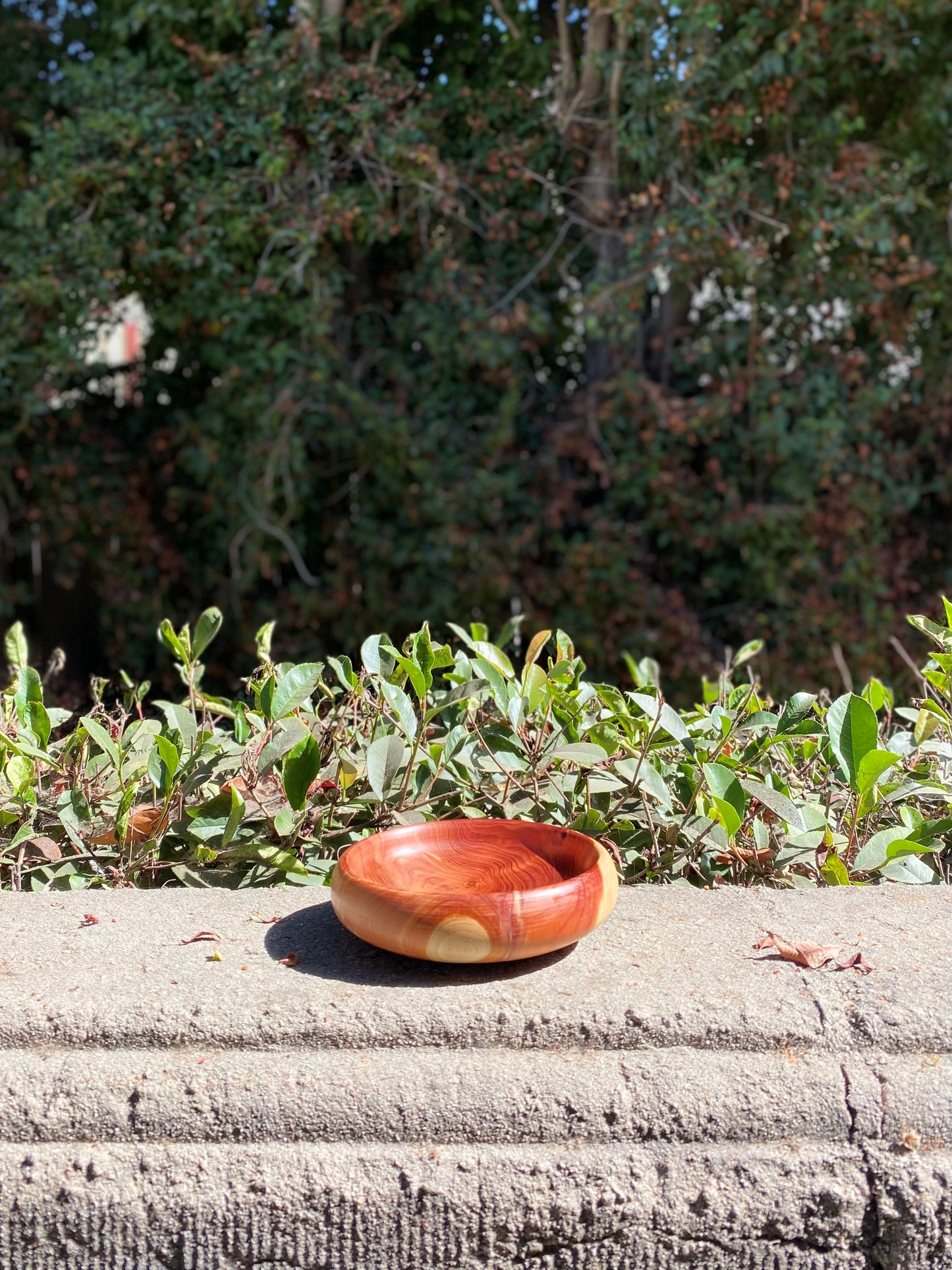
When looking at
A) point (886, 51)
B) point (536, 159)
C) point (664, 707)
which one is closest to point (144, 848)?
point (664, 707)

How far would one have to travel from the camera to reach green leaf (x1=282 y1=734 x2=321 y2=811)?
146cm

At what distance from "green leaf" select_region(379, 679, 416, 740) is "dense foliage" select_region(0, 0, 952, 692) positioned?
3.33 metres

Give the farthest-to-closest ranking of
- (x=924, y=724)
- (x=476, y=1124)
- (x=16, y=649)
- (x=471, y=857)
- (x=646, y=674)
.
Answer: (x=646, y=674)
(x=16, y=649)
(x=924, y=724)
(x=471, y=857)
(x=476, y=1124)

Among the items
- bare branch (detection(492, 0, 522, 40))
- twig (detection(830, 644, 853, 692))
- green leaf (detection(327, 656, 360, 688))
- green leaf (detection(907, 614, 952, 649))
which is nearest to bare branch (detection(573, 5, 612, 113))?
bare branch (detection(492, 0, 522, 40))

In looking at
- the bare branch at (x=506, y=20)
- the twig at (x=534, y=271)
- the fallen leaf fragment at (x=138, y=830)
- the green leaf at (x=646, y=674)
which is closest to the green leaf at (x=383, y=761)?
the fallen leaf fragment at (x=138, y=830)

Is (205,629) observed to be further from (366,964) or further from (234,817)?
(366,964)

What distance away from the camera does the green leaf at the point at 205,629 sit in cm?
164

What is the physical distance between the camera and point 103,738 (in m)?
1.54

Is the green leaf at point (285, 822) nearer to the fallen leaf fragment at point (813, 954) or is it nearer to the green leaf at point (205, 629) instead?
the green leaf at point (205, 629)

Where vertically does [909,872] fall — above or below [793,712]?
below

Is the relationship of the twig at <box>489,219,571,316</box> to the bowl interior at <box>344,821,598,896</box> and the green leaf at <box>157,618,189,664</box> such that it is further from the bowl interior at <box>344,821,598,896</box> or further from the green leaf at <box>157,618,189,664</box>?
the bowl interior at <box>344,821,598,896</box>

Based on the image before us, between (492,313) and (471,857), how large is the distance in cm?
379

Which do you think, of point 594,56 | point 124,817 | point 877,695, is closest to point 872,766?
point 877,695

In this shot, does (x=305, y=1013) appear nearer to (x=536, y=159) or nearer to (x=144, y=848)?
(x=144, y=848)
